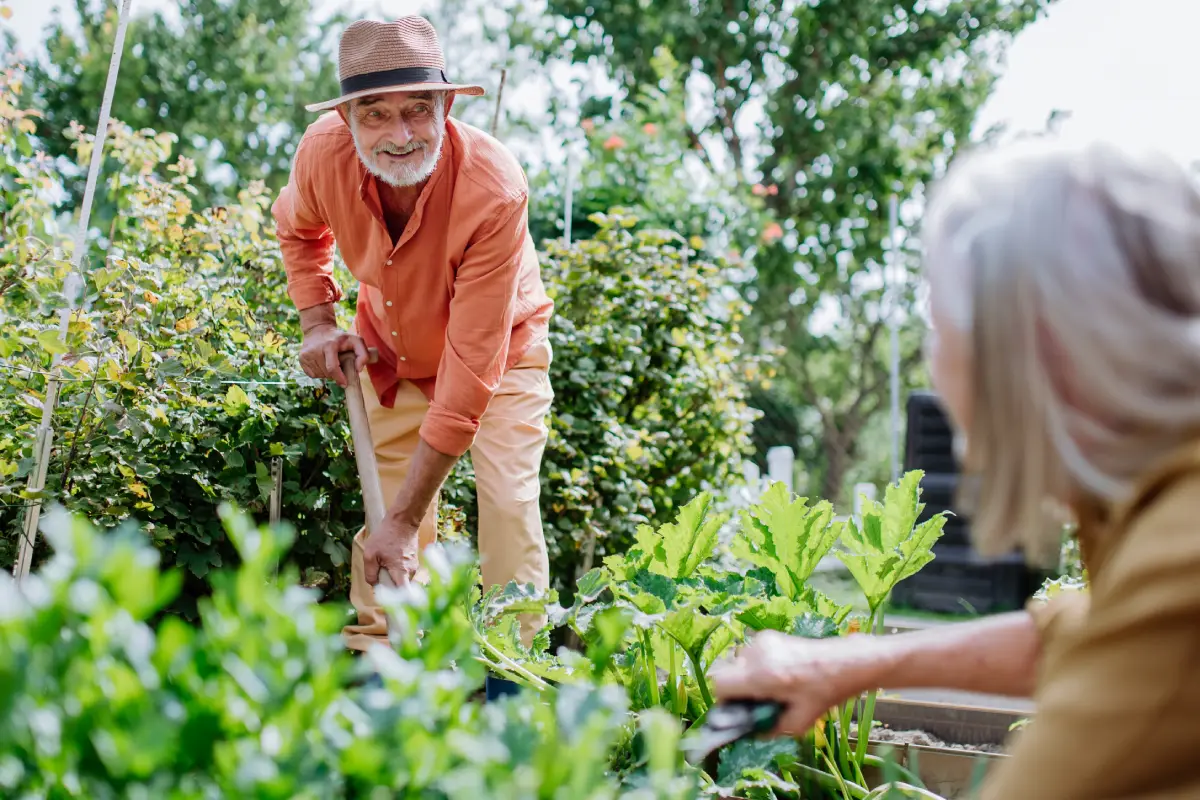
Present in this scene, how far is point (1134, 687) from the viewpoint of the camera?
840 millimetres

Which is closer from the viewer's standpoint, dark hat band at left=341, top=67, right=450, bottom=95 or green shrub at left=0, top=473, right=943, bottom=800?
Result: green shrub at left=0, top=473, right=943, bottom=800

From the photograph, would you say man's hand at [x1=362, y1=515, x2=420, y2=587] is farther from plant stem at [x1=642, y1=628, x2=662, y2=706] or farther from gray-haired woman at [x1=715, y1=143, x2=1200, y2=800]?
gray-haired woman at [x1=715, y1=143, x2=1200, y2=800]

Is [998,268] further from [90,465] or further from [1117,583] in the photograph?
[90,465]

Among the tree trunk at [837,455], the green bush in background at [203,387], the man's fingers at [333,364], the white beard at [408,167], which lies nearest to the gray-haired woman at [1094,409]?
the green bush in background at [203,387]

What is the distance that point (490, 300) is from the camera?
8.43 ft

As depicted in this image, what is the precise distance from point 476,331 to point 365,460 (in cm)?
39

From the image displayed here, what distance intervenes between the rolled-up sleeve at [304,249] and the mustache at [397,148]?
0.40m

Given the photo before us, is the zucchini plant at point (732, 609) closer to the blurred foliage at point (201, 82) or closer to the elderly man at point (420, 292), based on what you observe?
the elderly man at point (420, 292)

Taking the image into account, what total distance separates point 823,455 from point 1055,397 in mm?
17484

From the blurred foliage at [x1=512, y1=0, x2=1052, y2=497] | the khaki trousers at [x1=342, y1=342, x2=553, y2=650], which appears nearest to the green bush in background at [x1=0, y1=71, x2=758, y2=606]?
the khaki trousers at [x1=342, y1=342, x2=553, y2=650]

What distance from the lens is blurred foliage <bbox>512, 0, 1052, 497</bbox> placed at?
44.5 feet

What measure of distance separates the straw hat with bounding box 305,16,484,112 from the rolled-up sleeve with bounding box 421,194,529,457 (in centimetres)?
36

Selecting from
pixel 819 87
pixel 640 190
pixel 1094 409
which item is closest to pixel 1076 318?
pixel 1094 409

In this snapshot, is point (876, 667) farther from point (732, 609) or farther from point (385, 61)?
point (385, 61)
